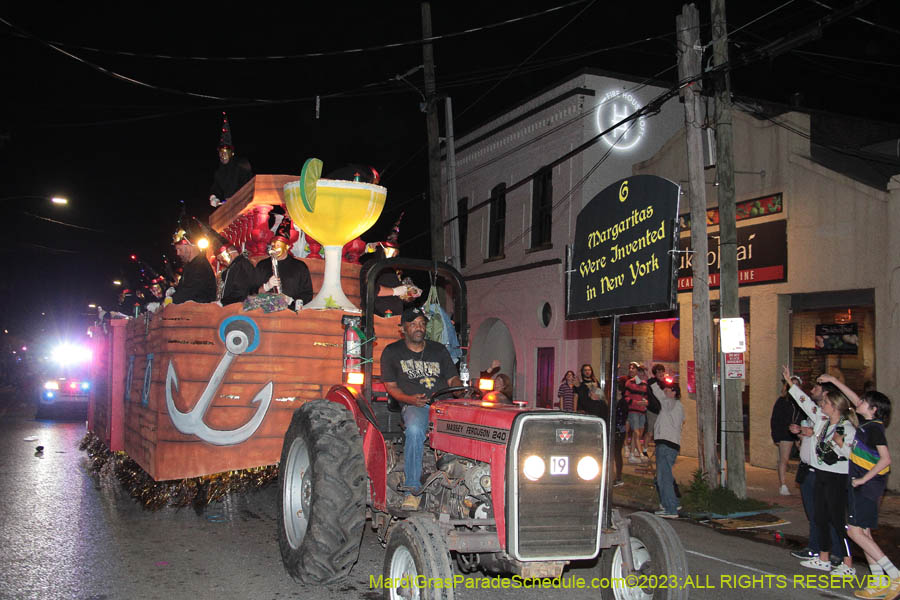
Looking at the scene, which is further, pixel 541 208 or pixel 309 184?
pixel 541 208

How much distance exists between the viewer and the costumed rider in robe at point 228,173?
38.5ft

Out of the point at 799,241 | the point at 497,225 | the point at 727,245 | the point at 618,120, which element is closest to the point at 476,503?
the point at 727,245

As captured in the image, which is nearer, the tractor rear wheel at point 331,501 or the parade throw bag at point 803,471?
the tractor rear wheel at point 331,501

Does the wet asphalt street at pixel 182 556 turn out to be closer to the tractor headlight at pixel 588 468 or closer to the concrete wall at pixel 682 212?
the tractor headlight at pixel 588 468

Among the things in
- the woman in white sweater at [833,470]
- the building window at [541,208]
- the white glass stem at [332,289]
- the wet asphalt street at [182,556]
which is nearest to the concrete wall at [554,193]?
the building window at [541,208]

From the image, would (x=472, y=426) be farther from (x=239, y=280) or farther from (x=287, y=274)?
(x=239, y=280)

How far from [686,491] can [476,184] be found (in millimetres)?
14082

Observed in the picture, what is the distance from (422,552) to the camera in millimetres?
4207

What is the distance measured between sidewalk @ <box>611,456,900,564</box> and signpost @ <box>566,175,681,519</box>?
4.78 m

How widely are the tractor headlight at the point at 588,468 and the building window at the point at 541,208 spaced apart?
1543 cm

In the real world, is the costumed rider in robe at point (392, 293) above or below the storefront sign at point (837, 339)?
above

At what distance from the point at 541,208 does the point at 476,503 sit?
16009 millimetres

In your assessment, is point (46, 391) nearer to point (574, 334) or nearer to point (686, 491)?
point (574, 334)

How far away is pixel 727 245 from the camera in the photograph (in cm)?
1110
